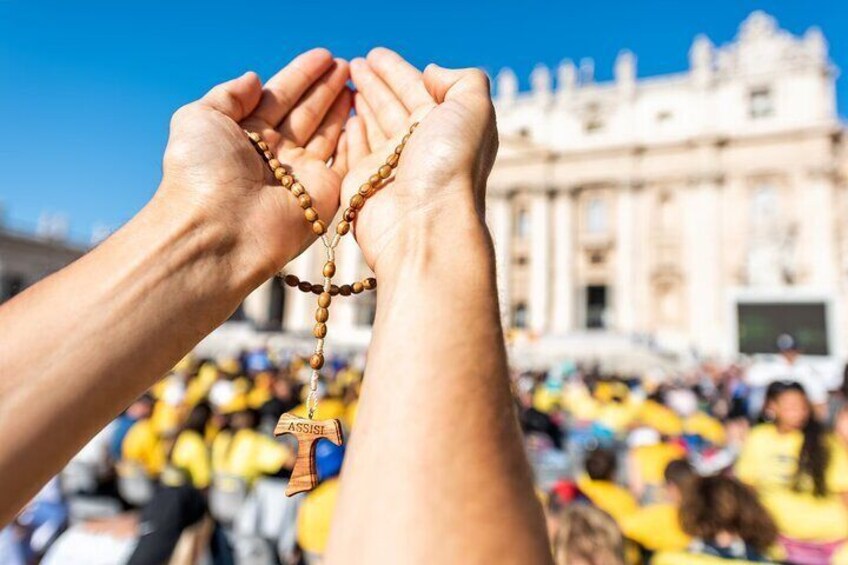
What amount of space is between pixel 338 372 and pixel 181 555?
855cm

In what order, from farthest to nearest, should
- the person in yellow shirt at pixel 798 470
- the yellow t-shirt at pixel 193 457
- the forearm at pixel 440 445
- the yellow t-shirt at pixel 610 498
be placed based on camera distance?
1. the yellow t-shirt at pixel 193 457
2. the yellow t-shirt at pixel 610 498
3. the person in yellow shirt at pixel 798 470
4. the forearm at pixel 440 445

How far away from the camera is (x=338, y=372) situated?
11461 mm

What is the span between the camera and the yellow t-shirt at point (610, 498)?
350 centimetres

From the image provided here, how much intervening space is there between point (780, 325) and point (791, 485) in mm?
16984

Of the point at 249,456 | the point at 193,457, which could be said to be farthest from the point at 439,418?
the point at 193,457

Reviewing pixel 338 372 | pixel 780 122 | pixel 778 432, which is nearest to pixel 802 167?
pixel 780 122

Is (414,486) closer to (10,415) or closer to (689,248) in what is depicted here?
(10,415)

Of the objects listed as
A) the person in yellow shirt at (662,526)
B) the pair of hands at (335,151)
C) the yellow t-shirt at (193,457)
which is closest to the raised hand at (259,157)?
the pair of hands at (335,151)

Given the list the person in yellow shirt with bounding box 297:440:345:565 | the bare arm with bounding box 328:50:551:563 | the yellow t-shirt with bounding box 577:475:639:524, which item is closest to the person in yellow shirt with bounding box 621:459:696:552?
the yellow t-shirt with bounding box 577:475:639:524

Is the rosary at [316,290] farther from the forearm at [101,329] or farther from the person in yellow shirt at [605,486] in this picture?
the person in yellow shirt at [605,486]

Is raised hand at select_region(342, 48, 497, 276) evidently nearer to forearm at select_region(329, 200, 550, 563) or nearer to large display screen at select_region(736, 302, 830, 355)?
forearm at select_region(329, 200, 550, 563)

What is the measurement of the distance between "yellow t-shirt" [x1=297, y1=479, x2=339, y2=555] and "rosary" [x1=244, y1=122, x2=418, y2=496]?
2.22 m

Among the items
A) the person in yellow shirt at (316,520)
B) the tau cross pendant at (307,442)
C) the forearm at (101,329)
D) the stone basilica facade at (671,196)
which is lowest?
the person in yellow shirt at (316,520)

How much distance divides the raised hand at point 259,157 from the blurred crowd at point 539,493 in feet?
2.40
